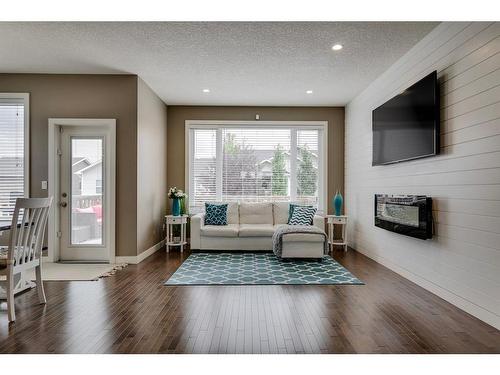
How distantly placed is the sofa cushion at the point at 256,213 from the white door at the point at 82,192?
2.52m

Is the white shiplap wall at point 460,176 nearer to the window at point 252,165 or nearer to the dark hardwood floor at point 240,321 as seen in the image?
the dark hardwood floor at point 240,321

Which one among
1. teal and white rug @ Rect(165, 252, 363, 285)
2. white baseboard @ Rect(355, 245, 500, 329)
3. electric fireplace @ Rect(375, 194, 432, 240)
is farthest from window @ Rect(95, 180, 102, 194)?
white baseboard @ Rect(355, 245, 500, 329)

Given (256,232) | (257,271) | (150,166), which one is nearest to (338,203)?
(256,232)

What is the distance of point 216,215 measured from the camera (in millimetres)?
6098

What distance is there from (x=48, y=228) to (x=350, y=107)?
18.5 ft

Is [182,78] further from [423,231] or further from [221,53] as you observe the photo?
[423,231]

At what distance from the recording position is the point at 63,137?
5.06 metres

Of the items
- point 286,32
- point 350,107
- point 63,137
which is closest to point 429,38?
point 286,32

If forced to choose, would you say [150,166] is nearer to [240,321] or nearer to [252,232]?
[252,232]

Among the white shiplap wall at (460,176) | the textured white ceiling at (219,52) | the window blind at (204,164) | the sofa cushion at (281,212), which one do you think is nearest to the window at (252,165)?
the window blind at (204,164)

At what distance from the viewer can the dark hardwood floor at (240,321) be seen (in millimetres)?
2287

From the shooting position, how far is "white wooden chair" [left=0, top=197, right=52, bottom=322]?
274 cm

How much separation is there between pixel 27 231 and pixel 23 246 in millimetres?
166

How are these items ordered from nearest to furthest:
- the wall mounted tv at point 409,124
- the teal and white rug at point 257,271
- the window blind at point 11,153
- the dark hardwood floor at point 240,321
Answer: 1. the dark hardwood floor at point 240,321
2. the wall mounted tv at point 409,124
3. the teal and white rug at point 257,271
4. the window blind at point 11,153
